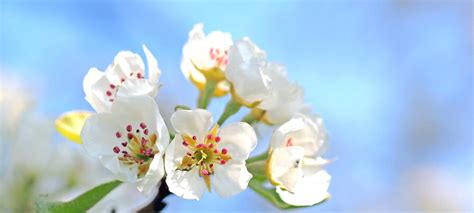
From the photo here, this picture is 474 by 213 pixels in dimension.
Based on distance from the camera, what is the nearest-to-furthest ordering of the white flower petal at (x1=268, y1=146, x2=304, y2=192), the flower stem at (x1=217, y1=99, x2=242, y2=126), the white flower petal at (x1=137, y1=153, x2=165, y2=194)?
the white flower petal at (x1=137, y1=153, x2=165, y2=194) → the white flower petal at (x1=268, y1=146, x2=304, y2=192) → the flower stem at (x1=217, y1=99, x2=242, y2=126)

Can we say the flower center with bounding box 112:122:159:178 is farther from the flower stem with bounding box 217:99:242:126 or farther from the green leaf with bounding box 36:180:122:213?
the flower stem with bounding box 217:99:242:126

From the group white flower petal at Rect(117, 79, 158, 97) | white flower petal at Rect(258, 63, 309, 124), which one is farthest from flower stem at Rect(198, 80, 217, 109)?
white flower petal at Rect(117, 79, 158, 97)

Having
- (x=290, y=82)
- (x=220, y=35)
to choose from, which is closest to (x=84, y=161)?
(x=220, y=35)

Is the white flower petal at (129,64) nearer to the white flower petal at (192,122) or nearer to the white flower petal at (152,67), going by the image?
the white flower petal at (152,67)

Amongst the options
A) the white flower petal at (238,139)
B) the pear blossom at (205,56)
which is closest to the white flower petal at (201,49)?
the pear blossom at (205,56)

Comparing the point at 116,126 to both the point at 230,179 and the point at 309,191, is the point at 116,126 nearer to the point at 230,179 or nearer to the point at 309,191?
the point at 230,179

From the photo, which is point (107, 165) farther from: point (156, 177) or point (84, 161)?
point (84, 161)

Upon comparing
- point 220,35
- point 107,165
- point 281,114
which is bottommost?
point 107,165
